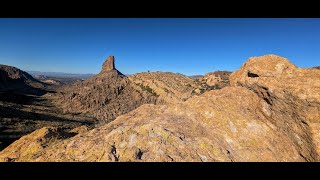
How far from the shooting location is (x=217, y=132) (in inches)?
340

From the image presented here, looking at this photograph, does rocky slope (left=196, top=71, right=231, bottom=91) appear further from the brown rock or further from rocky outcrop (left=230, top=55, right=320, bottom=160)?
the brown rock

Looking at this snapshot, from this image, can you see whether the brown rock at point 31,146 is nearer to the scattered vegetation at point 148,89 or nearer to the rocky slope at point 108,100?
the rocky slope at point 108,100

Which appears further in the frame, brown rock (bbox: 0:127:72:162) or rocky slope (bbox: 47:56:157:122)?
rocky slope (bbox: 47:56:157:122)

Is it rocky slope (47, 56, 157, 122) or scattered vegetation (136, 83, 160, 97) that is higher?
scattered vegetation (136, 83, 160, 97)

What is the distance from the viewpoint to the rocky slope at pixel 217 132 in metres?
7.57

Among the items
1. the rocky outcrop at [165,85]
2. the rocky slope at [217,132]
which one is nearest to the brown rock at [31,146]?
the rocky slope at [217,132]

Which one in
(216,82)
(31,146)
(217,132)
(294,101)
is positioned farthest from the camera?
(216,82)

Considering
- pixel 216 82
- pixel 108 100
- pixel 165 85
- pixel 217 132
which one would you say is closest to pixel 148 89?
pixel 165 85

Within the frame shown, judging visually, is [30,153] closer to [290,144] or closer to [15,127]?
[290,144]

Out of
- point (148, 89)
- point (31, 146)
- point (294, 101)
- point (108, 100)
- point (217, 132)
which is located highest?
point (294, 101)

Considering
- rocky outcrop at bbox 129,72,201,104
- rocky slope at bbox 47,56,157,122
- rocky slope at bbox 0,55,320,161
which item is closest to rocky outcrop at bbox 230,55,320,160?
rocky slope at bbox 0,55,320,161

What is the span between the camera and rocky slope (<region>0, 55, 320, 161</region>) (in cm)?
757

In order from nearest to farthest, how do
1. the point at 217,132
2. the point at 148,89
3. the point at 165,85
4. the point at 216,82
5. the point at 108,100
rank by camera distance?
1. the point at 217,132
2. the point at 216,82
3. the point at 165,85
4. the point at 148,89
5. the point at 108,100

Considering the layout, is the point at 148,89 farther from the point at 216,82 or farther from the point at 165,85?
the point at 216,82
